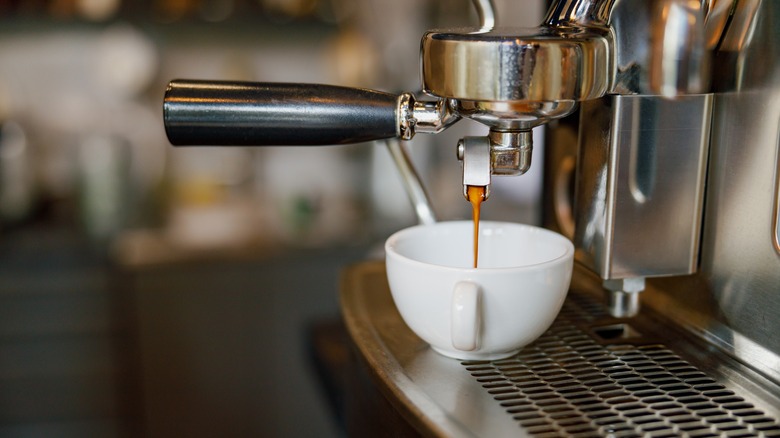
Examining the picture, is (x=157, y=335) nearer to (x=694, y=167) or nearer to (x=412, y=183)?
(x=412, y=183)

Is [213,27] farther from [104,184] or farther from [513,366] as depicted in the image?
[513,366]

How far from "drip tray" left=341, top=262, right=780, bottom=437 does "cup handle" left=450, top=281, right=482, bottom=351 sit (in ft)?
0.08

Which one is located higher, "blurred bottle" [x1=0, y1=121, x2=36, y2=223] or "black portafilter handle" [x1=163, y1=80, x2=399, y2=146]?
"black portafilter handle" [x1=163, y1=80, x2=399, y2=146]

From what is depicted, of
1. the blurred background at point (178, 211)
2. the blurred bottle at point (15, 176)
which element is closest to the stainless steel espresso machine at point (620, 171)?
the blurred background at point (178, 211)

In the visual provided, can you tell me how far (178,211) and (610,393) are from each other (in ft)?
5.01

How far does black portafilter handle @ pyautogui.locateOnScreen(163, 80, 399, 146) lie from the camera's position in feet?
1.53

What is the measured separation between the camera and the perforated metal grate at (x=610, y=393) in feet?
1.34

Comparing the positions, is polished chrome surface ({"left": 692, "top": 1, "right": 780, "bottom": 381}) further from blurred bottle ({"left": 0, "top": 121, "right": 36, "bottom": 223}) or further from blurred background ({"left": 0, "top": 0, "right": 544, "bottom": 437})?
blurred bottle ({"left": 0, "top": 121, "right": 36, "bottom": 223})

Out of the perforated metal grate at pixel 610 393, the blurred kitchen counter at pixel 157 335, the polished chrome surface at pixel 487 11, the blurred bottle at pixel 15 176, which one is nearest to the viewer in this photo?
the perforated metal grate at pixel 610 393

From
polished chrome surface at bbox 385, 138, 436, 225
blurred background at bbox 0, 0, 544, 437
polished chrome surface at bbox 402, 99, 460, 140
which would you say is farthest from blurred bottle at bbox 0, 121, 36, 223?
polished chrome surface at bbox 402, 99, 460, 140

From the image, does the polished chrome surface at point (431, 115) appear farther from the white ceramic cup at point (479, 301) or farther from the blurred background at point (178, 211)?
the blurred background at point (178, 211)

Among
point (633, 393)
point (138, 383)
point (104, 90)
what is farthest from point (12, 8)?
point (633, 393)

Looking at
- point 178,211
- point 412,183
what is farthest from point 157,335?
point 412,183

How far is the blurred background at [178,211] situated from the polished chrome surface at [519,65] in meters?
0.96
